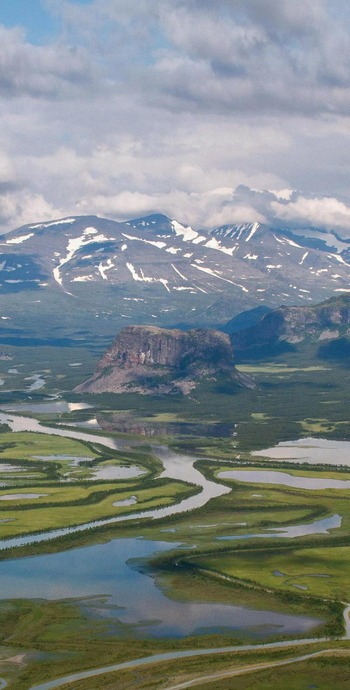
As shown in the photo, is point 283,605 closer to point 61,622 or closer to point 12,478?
point 61,622

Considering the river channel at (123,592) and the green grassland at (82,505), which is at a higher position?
the green grassland at (82,505)

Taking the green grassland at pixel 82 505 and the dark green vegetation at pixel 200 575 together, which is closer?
the dark green vegetation at pixel 200 575

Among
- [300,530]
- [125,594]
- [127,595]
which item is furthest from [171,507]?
[127,595]

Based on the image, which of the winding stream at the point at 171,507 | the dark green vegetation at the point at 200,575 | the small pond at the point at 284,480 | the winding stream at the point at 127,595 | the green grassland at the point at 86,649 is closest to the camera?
the green grassland at the point at 86,649

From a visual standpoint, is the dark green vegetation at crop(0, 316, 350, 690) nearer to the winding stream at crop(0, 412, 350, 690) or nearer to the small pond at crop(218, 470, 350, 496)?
the winding stream at crop(0, 412, 350, 690)

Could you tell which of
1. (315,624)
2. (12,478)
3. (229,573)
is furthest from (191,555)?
(12,478)

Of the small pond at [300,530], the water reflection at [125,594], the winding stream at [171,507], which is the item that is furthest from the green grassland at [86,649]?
the small pond at [300,530]

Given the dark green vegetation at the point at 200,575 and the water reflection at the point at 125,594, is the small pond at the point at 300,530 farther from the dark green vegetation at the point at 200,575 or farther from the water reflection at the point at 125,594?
the water reflection at the point at 125,594

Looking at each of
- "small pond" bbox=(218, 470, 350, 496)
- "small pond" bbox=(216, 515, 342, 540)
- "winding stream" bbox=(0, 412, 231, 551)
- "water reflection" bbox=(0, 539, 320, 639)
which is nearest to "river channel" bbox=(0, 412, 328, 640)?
"water reflection" bbox=(0, 539, 320, 639)

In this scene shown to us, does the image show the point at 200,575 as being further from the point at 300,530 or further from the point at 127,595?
the point at 300,530

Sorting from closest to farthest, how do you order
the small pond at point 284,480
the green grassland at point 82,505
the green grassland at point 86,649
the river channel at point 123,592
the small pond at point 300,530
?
the green grassland at point 86,649 < the river channel at point 123,592 < the small pond at point 300,530 < the green grassland at point 82,505 < the small pond at point 284,480

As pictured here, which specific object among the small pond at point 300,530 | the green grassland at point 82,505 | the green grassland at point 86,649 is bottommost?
the green grassland at point 86,649
